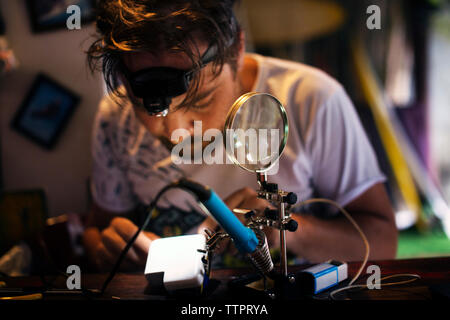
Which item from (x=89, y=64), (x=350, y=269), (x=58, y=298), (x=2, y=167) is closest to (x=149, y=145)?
(x=89, y=64)

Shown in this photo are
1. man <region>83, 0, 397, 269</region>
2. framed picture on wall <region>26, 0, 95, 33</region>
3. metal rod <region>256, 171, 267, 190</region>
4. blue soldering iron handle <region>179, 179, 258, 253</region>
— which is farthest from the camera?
framed picture on wall <region>26, 0, 95, 33</region>

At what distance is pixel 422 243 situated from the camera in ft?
8.58

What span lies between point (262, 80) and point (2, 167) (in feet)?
5.32

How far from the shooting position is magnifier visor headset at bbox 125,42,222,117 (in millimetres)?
678

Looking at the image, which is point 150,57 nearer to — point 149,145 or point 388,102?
point 149,145

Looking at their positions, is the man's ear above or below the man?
above

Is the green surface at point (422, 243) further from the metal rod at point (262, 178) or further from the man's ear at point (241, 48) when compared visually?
the metal rod at point (262, 178)

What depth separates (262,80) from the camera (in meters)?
1.05

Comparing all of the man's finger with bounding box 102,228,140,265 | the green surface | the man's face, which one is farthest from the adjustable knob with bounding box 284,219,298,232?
the green surface

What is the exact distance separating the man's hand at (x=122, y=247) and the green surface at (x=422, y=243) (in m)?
2.12

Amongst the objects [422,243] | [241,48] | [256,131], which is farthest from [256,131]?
[422,243]

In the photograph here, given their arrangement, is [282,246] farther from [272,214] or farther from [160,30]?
[160,30]

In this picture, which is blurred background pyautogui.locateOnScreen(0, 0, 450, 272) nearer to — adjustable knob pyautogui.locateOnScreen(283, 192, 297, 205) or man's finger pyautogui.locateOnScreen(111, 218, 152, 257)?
man's finger pyautogui.locateOnScreen(111, 218, 152, 257)

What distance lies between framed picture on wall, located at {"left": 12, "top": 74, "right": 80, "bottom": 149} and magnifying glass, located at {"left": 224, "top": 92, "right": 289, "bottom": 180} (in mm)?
1427
